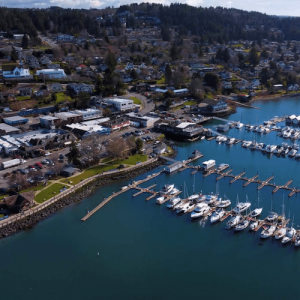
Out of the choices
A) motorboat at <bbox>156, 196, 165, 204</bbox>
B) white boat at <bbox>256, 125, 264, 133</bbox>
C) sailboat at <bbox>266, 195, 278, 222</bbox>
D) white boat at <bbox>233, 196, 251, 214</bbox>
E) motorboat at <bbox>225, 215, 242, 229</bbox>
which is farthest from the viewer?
white boat at <bbox>256, 125, 264, 133</bbox>

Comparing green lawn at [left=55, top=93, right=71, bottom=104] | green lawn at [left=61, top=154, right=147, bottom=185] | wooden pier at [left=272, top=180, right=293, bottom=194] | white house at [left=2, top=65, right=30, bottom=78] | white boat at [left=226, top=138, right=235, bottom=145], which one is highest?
white house at [left=2, top=65, right=30, bottom=78]

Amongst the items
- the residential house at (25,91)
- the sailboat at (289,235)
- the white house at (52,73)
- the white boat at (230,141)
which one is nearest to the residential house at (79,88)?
the residential house at (25,91)

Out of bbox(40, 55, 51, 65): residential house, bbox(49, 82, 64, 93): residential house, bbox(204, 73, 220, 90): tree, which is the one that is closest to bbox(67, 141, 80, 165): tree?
bbox(49, 82, 64, 93): residential house

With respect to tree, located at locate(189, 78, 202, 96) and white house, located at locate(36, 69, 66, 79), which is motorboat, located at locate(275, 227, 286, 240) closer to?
tree, located at locate(189, 78, 202, 96)

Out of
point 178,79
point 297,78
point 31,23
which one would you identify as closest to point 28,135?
point 178,79

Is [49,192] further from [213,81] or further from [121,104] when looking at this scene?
[213,81]

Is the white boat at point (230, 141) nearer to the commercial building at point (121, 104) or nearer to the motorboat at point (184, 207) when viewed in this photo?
the commercial building at point (121, 104)

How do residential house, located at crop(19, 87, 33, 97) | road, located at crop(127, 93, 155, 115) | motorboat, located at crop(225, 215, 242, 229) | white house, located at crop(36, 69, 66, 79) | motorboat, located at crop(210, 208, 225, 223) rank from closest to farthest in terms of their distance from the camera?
1. motorboat, located at crop(225, 215, 242, 229)
2. motorboat, located at crop(210, 208, 225, 223)
3. road, located at crop(127, 93, 155, 115)
4. residential house, located at crop(19, 87, 33, 97)
5. white house, located at crop(36, 69, 66, 79)
